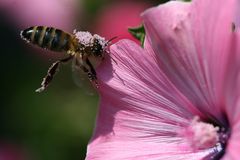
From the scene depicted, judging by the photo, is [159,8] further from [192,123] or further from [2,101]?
[2,101]

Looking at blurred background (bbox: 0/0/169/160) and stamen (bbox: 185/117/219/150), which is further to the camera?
blurred background (bbox: 0/0/169/160)

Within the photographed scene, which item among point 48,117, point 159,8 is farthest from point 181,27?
point 48,117

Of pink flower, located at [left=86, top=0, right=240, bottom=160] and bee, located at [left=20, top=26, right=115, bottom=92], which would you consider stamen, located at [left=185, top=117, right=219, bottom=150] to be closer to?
pink flower, located at [left=86, top=0, right=240, bottom=160]

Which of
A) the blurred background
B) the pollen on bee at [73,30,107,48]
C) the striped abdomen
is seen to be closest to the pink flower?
the pollen on bee at [73,30,107,48]

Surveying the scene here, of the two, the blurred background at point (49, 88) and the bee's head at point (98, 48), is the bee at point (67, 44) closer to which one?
the bee's head at point (98, 48)

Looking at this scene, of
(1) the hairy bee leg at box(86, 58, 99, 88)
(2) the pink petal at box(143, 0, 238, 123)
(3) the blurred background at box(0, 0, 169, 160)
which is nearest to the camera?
(2) the pink petal at box(143, 0, 238, 123)

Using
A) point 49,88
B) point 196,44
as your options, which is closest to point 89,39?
point 196,44

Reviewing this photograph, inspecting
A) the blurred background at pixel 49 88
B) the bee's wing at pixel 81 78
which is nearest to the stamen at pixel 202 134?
the bee's wing at pixel 81 78
